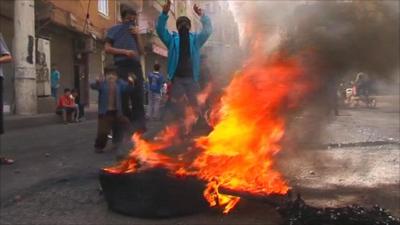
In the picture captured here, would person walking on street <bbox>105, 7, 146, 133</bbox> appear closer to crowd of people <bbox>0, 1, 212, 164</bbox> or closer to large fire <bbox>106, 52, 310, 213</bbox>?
crowd of people <bbox>0, 1, 212, 164</bbox>

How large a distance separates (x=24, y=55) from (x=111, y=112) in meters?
7.32

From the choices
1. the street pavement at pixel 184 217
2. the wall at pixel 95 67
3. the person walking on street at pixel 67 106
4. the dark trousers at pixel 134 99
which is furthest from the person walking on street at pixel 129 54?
the wall at pixel 95 67

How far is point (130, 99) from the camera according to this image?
6.61 metres

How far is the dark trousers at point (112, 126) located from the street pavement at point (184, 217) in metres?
0.19

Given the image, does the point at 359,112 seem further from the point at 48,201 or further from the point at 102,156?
the point at 48,201

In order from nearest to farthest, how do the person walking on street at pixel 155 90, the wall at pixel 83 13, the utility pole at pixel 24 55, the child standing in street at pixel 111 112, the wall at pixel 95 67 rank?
the child standing in street at pixel 111 112 < the utility pole at pixel 24 55 < the person walking on street at pixel 155 90 < the wall at pixel 83 13 < the wall at pixel 95 67

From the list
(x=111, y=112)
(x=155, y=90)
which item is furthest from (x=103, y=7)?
(x=111, y=112)

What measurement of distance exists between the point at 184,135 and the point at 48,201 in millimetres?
1281

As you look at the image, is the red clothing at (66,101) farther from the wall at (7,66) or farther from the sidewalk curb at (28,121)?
the wall at (7,66)

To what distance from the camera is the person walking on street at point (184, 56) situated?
250 inches

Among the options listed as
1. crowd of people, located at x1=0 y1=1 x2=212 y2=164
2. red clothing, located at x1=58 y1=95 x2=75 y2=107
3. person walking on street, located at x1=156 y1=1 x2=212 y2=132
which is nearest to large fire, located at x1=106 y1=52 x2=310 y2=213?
crowd of people, located at x1=0 y1=1 x2=212 y2=164

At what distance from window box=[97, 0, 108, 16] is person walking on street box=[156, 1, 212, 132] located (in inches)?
707

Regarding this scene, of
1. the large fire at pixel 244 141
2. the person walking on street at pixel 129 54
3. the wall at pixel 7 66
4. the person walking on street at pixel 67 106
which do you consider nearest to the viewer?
the large fire at pixel 244 141

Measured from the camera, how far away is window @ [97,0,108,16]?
23.8 meters
